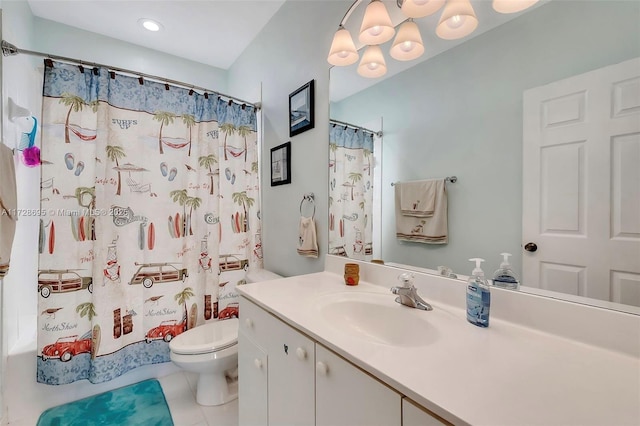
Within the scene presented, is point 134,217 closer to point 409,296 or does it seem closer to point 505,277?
point 409,296

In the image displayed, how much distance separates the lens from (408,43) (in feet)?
3.71

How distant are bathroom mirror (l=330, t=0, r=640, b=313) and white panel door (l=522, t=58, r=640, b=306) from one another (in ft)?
0.06

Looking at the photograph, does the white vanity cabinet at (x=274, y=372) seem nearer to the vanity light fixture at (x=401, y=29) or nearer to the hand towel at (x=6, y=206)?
the hand towel at (x=6, y=206)

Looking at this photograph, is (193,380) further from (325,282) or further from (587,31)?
(587,31)

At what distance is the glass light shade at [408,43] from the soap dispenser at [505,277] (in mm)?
869

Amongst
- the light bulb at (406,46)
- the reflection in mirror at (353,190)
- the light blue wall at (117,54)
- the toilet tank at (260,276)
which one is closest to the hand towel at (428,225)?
the reflection in mirror at (353,190)

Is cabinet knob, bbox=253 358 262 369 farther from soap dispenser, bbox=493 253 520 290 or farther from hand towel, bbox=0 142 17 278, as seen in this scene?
hand towel, bbox=0 142 17 278

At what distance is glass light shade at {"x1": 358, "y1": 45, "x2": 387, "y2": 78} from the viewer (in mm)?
1258

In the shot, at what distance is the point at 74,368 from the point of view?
1.57 meters

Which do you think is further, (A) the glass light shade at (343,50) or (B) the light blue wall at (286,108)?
(B) the light blue wall at (286,108)

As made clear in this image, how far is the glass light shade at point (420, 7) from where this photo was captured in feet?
3.32

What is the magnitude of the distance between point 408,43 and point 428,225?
0.77 meters

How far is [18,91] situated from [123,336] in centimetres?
161

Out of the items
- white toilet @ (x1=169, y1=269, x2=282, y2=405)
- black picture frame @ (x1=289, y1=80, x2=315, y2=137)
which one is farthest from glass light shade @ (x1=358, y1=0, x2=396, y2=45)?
white toilet @ (x1=169, y1=269, x2=282, y2=405)
